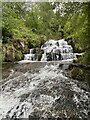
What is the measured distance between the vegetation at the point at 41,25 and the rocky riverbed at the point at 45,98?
1.89 feet

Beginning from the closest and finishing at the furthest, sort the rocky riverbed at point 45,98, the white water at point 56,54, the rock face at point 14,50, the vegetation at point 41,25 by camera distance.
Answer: the rocky riverbed at point 45,98
the vegetation at point 41,25
the rock face at point 14,50
the white water at point 56,54

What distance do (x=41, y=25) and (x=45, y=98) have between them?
3.54 m

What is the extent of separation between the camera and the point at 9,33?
394cm

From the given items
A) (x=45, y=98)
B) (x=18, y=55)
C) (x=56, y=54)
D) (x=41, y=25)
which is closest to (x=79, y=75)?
(x=45, y=98)

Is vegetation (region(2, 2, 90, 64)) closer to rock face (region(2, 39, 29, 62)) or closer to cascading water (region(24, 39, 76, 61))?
rock face (region(2, 39, 29, 62))

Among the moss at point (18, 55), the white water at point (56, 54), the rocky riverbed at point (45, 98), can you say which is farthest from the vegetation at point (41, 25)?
the rocky riverbed at point (45, 98)

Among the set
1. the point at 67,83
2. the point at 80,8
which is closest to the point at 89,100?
the point at 67,83

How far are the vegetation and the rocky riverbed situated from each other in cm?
58

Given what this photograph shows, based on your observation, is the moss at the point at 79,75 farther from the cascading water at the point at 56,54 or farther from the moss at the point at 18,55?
the moss at the point at 18,55

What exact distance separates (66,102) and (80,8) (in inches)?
43.6

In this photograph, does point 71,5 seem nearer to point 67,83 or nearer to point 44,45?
point 67,83

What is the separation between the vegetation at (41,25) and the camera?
203cm

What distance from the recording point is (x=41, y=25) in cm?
478

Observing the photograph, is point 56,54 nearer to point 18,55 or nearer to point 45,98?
point 18,55
